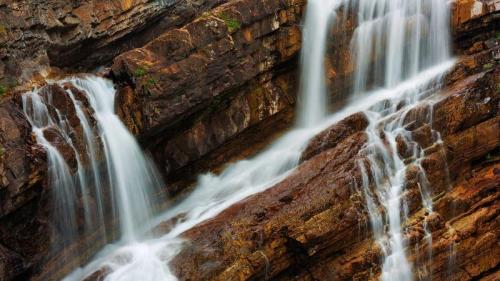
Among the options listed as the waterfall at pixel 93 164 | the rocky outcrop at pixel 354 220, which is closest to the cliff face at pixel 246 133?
the rocky outcrop at pixel 354 220

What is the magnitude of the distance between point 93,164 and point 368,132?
6548 millimetres

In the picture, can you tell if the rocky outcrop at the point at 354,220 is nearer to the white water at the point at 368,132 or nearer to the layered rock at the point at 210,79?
the white water at the point at 368,132

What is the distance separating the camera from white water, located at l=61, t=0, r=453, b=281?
11.2 meters

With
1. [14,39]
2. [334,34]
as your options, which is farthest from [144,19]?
[334,34]

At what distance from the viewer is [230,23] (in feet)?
47.9

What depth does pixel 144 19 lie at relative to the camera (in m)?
16.7

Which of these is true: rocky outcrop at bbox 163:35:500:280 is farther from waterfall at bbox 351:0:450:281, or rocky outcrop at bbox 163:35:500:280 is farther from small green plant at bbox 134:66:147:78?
small green plant at bbox 134:66:147:78

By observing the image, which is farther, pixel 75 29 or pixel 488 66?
pixel 75 29

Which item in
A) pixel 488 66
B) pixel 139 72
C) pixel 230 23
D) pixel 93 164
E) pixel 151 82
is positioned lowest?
pixel 488 66

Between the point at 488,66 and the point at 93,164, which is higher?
the point at 93,164

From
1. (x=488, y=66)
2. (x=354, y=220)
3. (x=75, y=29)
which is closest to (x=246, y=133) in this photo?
(x=354, y=220)

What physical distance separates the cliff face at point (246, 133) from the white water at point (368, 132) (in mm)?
335

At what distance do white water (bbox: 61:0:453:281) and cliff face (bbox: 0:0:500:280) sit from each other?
1.10 feet

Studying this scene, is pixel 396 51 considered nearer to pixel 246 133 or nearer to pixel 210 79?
pixel 246 133
